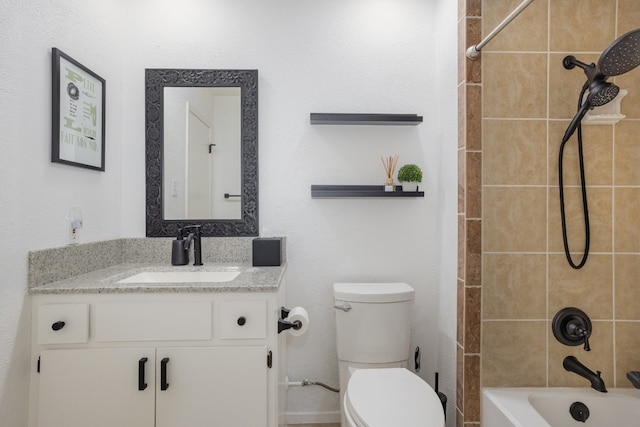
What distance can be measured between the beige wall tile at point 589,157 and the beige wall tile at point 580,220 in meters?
0.05

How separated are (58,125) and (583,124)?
2.21m

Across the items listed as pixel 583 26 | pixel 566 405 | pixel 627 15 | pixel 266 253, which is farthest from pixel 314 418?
pixel 627 15

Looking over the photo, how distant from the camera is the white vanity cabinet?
1308 mm

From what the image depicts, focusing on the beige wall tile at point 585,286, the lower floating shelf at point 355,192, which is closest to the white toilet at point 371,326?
the lower floating shelf at point 355,192

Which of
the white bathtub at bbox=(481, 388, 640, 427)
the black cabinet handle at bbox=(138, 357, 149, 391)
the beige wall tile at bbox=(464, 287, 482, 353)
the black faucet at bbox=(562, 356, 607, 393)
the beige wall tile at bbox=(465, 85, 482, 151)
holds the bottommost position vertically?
the white bathtub at bbox=(481, 388, 640, 427)

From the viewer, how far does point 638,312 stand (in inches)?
61.4

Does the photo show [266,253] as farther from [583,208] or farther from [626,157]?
[626,157]

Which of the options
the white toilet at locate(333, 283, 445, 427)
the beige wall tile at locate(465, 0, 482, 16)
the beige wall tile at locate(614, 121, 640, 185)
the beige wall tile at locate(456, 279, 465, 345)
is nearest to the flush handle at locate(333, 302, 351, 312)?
the white toilet at locate(333, 283, 445, 427)

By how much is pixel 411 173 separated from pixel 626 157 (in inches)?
35.9

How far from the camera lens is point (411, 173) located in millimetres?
1874

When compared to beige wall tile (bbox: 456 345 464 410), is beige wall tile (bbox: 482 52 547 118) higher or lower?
higher

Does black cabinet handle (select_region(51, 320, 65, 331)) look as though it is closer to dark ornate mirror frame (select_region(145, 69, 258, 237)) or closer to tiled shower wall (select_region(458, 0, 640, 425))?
dark ornate mirror frame (select_region(145, 69, 258, 237))

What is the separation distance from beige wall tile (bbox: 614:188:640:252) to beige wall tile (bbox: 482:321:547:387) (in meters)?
0.50

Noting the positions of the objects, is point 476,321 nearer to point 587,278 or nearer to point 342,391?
point 587,278
